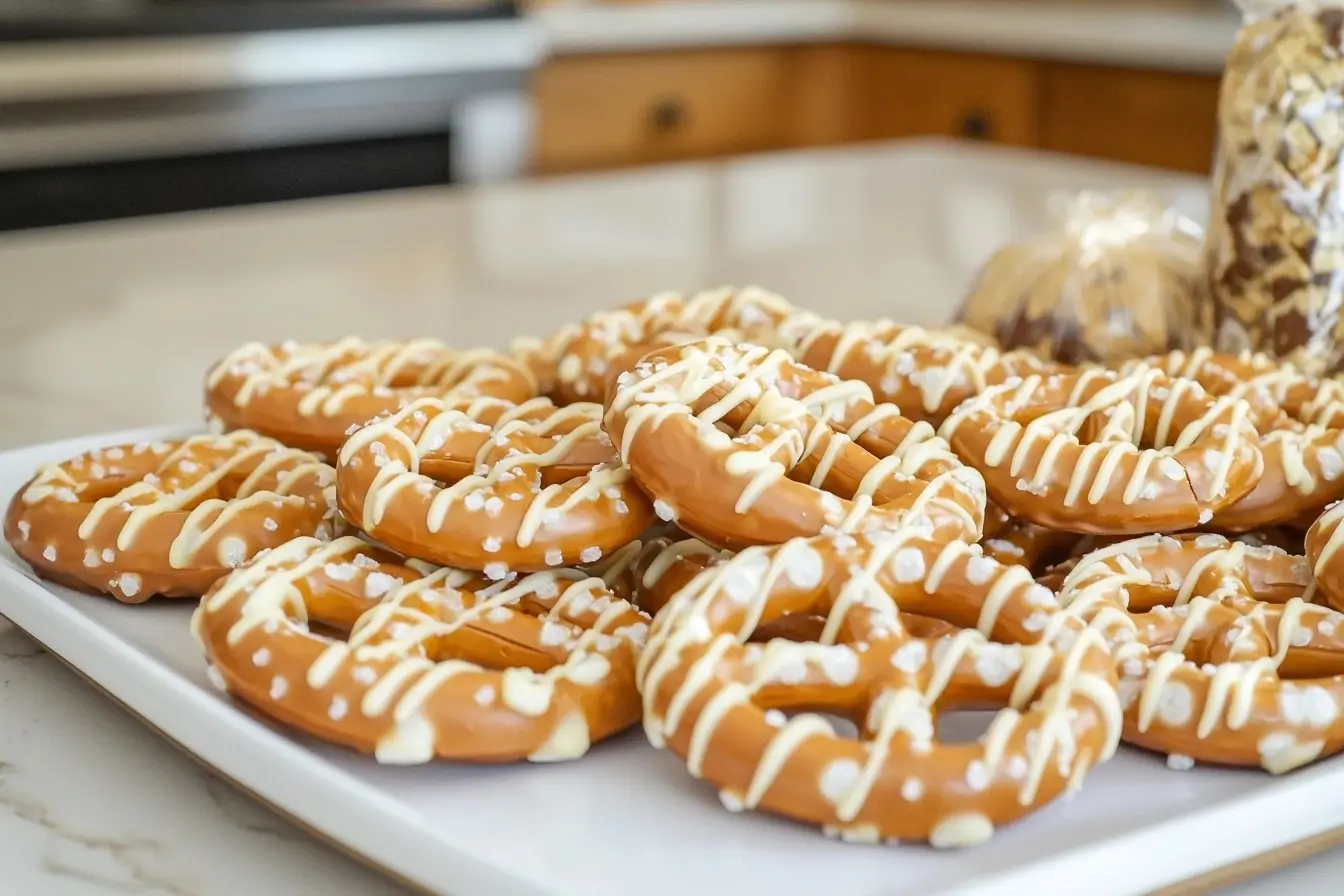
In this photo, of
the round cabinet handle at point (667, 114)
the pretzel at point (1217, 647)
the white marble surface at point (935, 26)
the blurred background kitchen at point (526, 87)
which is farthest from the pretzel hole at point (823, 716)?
the round cabinet handle at point (667, 114)

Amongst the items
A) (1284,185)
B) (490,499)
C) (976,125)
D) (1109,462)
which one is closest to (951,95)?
(976,125)

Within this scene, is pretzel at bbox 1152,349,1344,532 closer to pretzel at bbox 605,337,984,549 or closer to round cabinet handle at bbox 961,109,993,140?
pretzel at bbox 605,337,984,549

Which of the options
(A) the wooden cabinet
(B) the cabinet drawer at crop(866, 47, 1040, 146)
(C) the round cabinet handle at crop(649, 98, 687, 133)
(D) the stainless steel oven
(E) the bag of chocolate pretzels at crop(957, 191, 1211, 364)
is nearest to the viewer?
(E) the bag of chocolate pretzels at crop(957, 191, 1211, 364)

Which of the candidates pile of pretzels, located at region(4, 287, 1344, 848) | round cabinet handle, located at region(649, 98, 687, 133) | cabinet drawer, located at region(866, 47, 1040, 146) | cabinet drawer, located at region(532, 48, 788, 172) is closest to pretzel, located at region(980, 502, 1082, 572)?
pile of pretzels, located at region(4, 287, 1344, 848)

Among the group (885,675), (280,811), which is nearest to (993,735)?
(885,675)

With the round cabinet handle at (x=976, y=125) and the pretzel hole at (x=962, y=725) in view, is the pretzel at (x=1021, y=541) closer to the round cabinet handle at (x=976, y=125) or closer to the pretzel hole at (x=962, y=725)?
the pretzel hole at (x=962, y=725)

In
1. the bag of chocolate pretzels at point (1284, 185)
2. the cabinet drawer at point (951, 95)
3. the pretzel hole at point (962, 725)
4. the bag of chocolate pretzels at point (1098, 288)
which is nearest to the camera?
the pretzel hole at point (962, 725)
